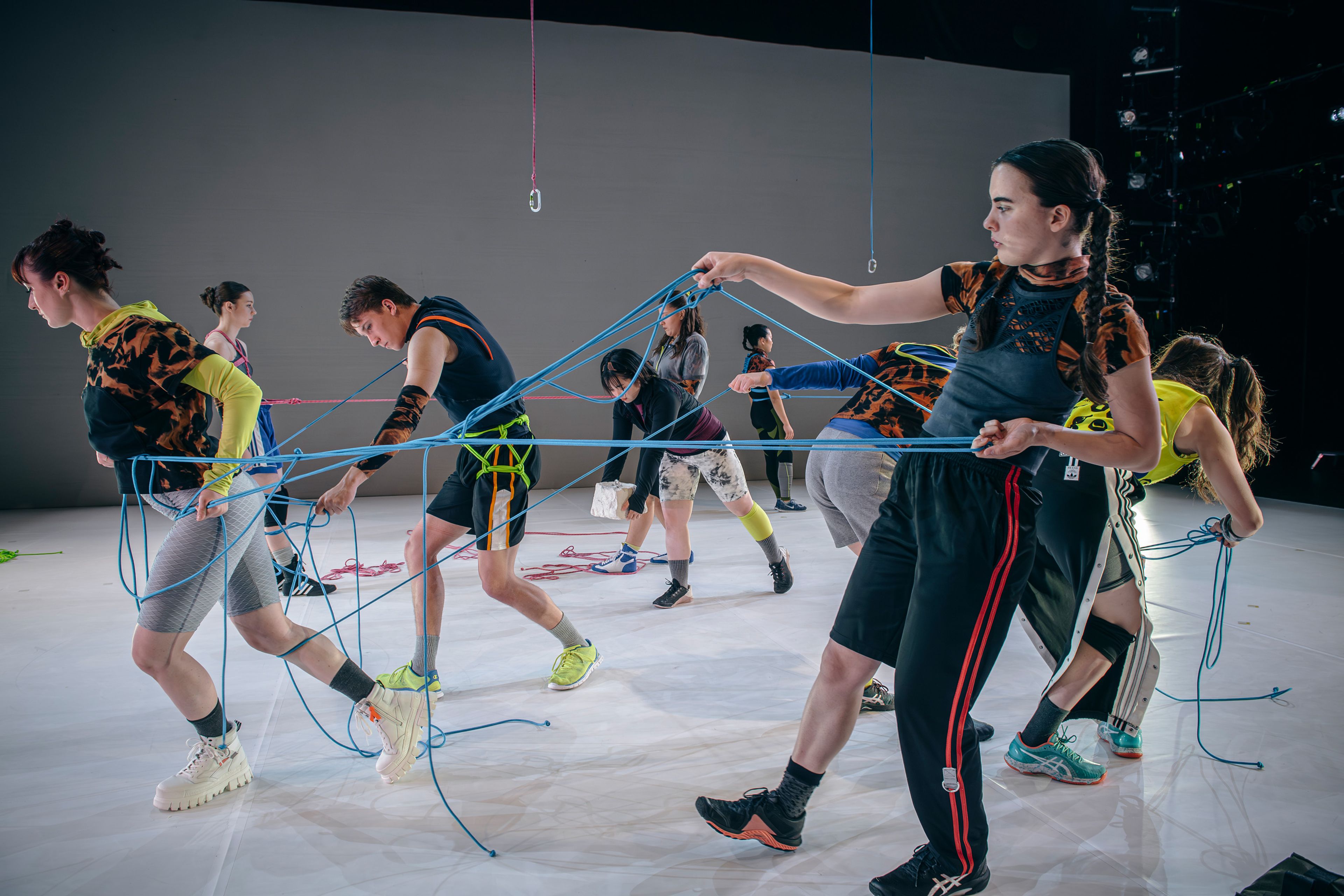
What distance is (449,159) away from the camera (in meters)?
7.11

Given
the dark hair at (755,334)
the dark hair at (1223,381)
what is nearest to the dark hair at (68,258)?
the dark hair at (1223,381)

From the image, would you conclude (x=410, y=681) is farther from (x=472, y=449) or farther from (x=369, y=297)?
(x=369, y=297)

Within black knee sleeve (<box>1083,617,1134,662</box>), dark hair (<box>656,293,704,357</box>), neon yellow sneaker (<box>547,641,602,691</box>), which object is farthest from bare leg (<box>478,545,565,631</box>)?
dark hair (<box>656,293,704,357</box>)

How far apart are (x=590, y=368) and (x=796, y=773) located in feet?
20.0

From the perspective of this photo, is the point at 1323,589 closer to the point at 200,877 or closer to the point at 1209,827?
the point at 1209,827

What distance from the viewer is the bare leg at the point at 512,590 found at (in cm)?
252

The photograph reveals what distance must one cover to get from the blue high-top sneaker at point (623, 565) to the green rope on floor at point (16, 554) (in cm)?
334

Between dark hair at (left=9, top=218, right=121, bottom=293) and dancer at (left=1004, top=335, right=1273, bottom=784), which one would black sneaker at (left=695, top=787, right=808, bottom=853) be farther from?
dark hair at (left=9, top=218, right=121, bottom=293)

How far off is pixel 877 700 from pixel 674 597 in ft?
4.46

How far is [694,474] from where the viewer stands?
3799 mm

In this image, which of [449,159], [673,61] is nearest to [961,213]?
[673,61]

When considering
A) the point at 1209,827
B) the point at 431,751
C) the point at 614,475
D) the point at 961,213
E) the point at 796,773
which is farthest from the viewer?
the point at 961,213

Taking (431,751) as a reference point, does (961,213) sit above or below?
above

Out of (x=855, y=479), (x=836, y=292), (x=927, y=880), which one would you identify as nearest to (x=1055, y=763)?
(x=927, y=880)
